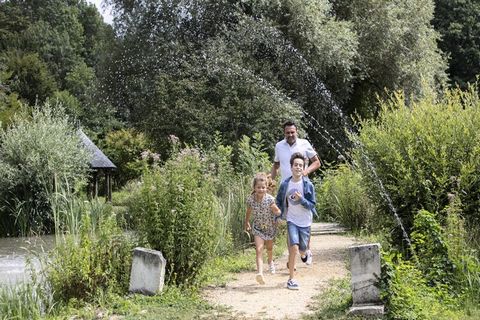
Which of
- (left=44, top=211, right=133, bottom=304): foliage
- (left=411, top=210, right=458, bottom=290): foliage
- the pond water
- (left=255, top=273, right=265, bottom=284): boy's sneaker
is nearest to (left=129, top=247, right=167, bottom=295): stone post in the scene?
(left=44, top=211, right=133, bottom=304): foliage

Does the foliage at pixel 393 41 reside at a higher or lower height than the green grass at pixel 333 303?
higher

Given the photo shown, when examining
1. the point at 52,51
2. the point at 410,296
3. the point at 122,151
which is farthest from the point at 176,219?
the point at 52,51

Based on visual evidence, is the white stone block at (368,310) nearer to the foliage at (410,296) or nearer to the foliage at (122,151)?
the foliage at (410,296)

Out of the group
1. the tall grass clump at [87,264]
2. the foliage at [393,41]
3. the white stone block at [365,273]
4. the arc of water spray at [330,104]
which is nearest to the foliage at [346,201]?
the arc of water spray at [330,104]

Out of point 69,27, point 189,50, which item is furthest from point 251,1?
point 69,27

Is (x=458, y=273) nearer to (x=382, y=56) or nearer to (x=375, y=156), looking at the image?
(x=375, y=156)

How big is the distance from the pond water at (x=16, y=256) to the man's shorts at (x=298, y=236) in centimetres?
361

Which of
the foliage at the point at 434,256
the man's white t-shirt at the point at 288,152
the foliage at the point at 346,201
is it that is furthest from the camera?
the foliage at the point at 346,201

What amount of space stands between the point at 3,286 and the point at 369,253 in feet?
13.0

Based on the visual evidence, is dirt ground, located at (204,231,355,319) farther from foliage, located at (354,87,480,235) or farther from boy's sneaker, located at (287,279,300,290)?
foliage, located at (354,87,480,235)

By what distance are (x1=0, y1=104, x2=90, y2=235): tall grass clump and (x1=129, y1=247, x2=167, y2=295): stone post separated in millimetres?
10923

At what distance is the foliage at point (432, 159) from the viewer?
7297 mm

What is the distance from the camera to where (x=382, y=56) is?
77.5 ft

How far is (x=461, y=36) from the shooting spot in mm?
37531
